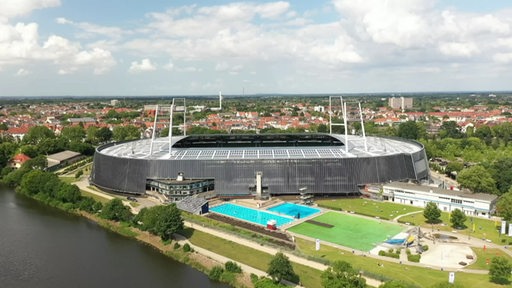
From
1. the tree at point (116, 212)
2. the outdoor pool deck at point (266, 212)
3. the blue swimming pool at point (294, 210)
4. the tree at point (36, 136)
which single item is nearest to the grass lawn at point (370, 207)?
the blue swimming pool at point (294, 210)

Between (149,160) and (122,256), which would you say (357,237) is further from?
(149,160)

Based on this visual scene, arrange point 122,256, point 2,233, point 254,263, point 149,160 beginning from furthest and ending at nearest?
point 149,160
point 2,233
point 122,256
point 254,263

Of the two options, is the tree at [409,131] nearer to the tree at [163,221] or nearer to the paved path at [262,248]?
the paved path at [262,248]

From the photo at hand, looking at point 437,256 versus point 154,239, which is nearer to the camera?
point 437,256

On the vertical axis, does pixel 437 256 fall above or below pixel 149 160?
below

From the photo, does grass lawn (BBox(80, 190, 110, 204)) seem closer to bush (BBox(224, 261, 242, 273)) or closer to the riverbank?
the riverbank

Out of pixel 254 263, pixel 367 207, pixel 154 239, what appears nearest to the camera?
pixel 254 263

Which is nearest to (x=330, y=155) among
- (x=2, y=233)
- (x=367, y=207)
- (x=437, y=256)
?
(x=367, y=207)
